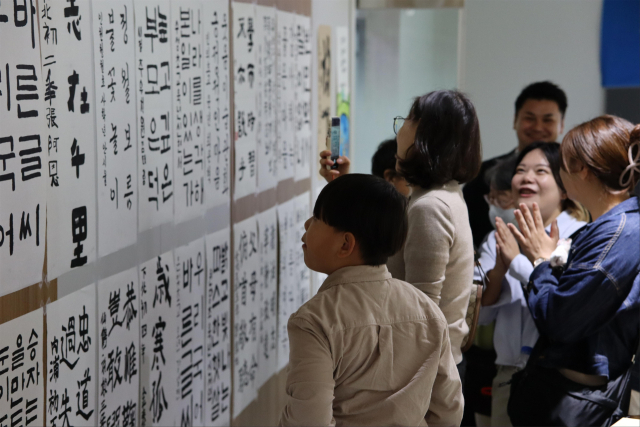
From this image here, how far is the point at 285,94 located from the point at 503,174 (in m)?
1.04

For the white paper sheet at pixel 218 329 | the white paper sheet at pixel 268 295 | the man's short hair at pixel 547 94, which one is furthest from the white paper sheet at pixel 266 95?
the man's short hair at pixel 547 94

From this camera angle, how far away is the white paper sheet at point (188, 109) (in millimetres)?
2025

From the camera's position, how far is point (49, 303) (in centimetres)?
151

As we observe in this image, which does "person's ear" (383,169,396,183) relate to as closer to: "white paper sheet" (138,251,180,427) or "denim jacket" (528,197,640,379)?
"denim jacket" (528,197,640,379)

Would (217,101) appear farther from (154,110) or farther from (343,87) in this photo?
(343,87)

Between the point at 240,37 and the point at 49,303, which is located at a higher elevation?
the point at 240,37

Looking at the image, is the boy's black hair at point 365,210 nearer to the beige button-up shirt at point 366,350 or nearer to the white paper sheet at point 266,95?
the beige button-up shirt at point 366,350

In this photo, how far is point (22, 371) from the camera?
1435 millimetres

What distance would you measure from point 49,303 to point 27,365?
0.15 m

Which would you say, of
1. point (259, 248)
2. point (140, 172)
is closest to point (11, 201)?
point (140, 172)

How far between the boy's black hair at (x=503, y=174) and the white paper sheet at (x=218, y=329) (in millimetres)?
1150

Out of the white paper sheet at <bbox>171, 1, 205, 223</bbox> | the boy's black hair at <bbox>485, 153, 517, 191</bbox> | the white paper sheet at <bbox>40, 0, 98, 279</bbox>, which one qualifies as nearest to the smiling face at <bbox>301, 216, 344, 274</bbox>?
the white paper sheet at <bbox>40, 0, 98, 279</bbox>

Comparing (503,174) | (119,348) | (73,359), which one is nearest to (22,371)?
(73,359)

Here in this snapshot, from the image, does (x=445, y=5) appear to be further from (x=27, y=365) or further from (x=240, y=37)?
(x=27, y=365)
